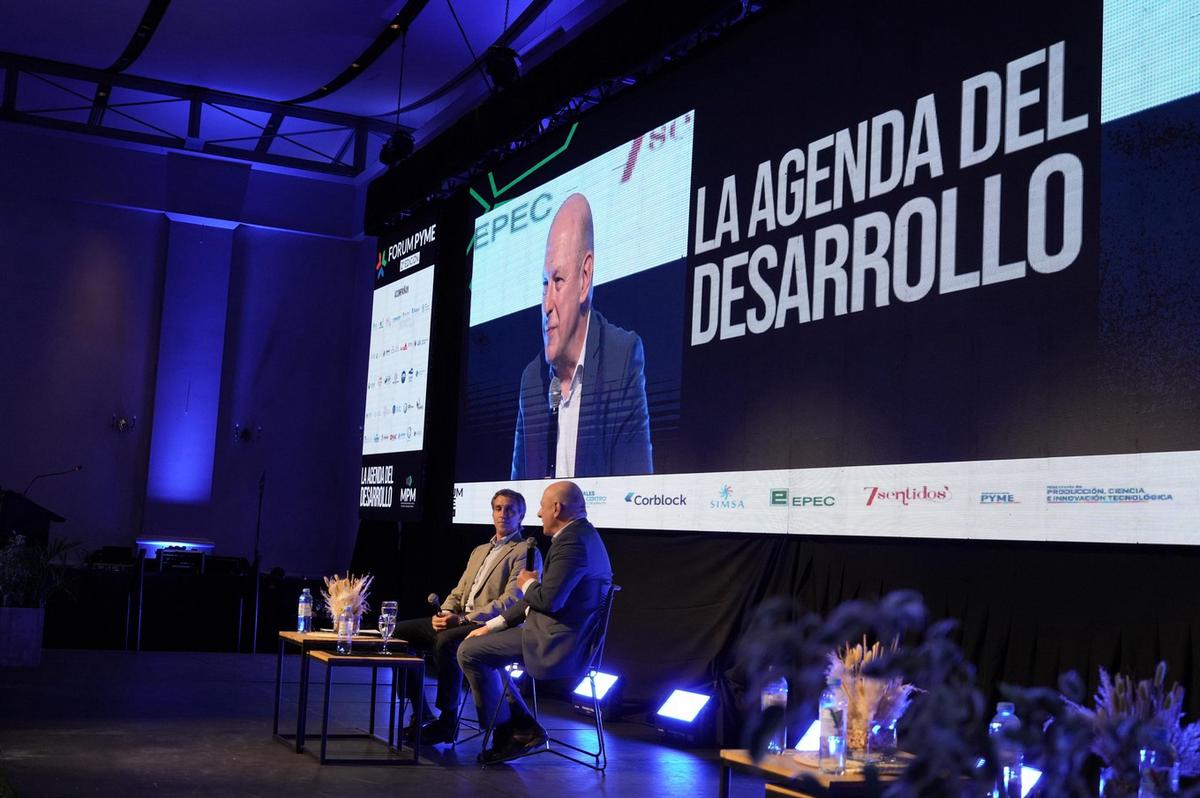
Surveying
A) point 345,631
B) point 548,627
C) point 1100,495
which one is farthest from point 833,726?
point 345,631

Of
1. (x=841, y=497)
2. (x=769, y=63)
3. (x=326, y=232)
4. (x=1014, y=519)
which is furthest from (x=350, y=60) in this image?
(x=1014, y=519)

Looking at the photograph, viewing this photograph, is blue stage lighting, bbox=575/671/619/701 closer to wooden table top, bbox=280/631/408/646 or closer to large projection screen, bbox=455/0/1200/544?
large projection screen, bbox=455/0/1200/544

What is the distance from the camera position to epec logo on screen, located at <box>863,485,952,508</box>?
4.62 meters

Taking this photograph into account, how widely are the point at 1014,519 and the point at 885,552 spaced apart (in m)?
0.80

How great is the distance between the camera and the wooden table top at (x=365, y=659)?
15.8 feet

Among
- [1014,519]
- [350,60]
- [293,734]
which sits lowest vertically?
[293,734]

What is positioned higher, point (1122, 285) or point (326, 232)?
point (326, 232)

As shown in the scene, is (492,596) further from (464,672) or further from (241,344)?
(241,344)

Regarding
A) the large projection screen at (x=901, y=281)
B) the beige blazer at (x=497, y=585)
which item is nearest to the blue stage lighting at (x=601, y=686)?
the large projection screen at (x=901, y=281)

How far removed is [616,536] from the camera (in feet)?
22.5

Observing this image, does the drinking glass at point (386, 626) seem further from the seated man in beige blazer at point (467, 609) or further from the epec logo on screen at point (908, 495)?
the epec logo on screen at point (908, 495)

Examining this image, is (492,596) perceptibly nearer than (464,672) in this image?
No

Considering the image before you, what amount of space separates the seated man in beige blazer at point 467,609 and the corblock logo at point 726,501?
0.95 metres

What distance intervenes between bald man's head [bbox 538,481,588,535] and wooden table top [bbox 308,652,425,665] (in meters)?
0.80
